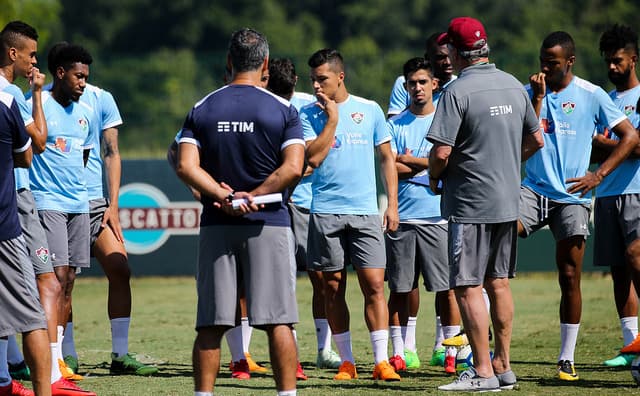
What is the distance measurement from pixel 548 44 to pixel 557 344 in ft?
10.7

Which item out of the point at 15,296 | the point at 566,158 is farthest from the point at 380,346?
the point at 15,296

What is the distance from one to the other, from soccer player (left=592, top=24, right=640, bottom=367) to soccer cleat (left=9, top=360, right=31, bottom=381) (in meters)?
4.67

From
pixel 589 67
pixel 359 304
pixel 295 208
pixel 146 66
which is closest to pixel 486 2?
pixel 146 66

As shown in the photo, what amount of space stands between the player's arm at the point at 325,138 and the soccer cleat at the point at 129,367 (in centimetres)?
228

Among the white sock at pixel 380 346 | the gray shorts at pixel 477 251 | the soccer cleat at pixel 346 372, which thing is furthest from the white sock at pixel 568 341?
the soccer cleat at pixel 346 372

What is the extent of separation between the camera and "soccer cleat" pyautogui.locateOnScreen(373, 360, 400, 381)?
877 cm

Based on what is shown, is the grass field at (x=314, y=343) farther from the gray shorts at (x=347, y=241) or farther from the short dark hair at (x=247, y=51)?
the short dark hair at (x=247, y=51)

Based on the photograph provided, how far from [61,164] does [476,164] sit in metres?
3.31

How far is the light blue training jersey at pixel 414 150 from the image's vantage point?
9.76 metres

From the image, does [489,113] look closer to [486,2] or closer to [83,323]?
[83,323]

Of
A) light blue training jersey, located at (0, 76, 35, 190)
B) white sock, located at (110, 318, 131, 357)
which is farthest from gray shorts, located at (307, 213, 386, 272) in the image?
light blue training jersey, located at (0, 76, 35, 190)

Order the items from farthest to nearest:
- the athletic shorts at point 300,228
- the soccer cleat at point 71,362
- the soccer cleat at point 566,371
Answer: the athletic shorts at point 300,228 < the soccer cleat at point 71,362 < the soccer cleat at point 566,371

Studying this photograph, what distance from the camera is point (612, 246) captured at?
9539 mm

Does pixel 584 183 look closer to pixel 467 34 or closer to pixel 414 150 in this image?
pixel 414 150
